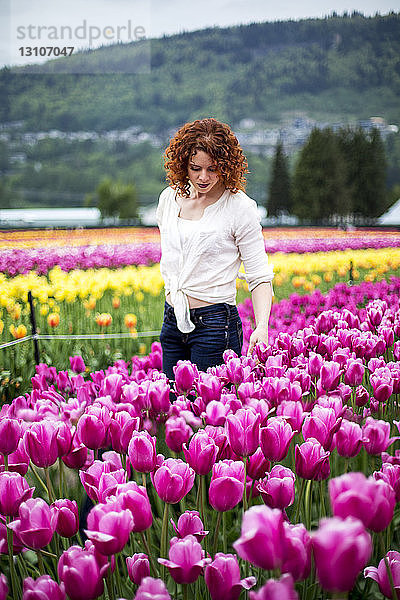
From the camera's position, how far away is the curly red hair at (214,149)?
214 centimetres

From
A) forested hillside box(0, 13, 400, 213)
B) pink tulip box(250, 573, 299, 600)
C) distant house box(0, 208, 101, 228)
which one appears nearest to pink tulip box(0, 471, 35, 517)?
Answer: pink tulip box(250, 573, 299, 600)

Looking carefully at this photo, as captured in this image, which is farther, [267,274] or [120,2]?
[120,2]

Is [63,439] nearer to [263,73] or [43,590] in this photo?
[43,590]

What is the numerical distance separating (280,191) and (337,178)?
685 mm

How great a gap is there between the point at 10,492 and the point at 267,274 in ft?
4.95

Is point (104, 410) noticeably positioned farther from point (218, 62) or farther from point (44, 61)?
point (218, 62)

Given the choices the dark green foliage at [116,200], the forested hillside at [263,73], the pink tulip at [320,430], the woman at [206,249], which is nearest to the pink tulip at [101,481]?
the pink tulip at [320,430]

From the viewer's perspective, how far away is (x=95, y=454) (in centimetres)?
120

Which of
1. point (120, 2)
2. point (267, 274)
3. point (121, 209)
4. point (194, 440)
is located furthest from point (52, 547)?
point (121, 209)

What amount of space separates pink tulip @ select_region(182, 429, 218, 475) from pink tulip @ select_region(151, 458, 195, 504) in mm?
54

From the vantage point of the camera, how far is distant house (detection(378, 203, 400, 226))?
3650 mm

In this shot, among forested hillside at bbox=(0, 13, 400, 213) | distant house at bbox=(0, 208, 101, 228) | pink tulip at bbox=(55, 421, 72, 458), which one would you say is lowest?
pink tulip at bbox=(55, 421, 72, 458)

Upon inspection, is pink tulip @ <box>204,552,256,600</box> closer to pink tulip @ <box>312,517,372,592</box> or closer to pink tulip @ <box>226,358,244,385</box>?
pink tulip @ <box>312,517,372,592</box>

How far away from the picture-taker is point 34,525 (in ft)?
2.70
